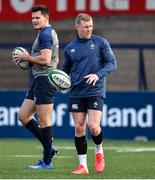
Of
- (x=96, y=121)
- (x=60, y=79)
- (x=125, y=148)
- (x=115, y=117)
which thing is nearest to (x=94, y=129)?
(x=96, y=121)

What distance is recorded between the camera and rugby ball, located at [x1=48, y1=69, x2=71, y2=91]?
1049 cm

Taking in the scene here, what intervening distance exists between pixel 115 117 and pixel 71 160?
4.83 metres

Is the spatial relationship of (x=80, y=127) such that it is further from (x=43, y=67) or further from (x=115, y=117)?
(x=115, y=117)

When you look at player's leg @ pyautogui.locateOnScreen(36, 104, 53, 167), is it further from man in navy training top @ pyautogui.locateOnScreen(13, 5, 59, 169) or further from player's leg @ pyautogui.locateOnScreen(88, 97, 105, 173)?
player's leg @ pyautogui.locateOnScreen(88, 97, 105, 173)

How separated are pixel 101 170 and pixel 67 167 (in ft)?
3.03

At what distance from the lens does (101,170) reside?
34.7 feet

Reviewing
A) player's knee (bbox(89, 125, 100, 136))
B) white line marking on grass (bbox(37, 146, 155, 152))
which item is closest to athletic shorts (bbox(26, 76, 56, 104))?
player's knee (bbox(89, 125, 100, 136))

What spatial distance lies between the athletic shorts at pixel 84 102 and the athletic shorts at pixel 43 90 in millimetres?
487

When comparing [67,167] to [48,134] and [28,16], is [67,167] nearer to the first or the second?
[48,134]

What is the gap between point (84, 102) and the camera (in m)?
10.6

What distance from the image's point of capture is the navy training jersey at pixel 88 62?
413 inches

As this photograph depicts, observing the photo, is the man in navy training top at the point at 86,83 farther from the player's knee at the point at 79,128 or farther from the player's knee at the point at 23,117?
the player's knee at the point at 23,117

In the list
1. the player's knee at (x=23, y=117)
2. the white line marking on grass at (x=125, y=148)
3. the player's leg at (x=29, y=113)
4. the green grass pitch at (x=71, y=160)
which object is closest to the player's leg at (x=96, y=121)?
the green grass pitch at (x=71, y=160)

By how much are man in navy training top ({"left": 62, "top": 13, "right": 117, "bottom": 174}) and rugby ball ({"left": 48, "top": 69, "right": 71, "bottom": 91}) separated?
0.10 meters
